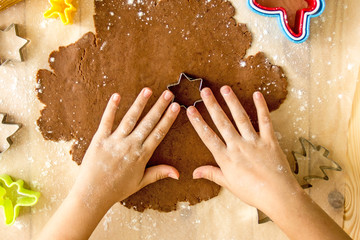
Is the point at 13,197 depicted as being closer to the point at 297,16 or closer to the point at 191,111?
the point at 191,111

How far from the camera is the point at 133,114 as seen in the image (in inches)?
43.0

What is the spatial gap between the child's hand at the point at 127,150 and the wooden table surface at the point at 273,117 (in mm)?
134

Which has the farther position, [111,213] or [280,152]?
[111,213]

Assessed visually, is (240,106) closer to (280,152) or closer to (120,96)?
(280,152)

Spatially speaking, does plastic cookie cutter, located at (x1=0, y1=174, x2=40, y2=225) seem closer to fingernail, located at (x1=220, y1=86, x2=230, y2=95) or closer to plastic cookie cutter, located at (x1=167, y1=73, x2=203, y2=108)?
plastic cookie cutter, located at (x1=167, y1=73, x2=203, y2=108)

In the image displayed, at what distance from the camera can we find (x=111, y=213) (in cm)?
119

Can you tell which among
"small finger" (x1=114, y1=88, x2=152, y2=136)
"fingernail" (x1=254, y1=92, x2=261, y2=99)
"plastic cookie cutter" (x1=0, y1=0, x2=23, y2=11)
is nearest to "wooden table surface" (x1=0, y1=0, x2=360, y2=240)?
"plastic cookie cutter" (x1=0, y1=0, x2=23, y2=11)

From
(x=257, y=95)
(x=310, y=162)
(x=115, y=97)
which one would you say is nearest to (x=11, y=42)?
(x=115, y=97)

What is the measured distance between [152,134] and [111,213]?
1.09ft

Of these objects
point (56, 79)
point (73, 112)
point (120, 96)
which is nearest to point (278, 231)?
point (120, 96)

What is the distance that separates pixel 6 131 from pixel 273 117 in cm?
92

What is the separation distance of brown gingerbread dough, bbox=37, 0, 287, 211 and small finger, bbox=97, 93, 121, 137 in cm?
4

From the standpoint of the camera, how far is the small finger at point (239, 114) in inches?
41.9

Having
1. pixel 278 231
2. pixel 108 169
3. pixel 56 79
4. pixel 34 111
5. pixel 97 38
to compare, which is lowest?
pixel 278 231
